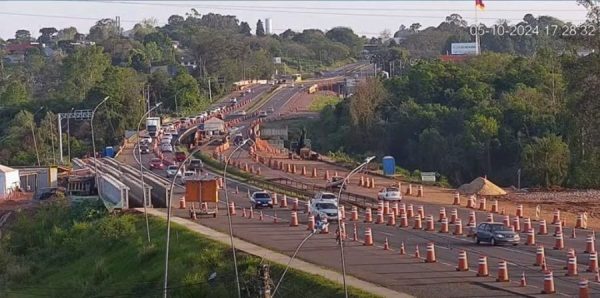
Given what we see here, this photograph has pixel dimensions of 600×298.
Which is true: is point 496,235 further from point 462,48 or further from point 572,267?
point 462,48

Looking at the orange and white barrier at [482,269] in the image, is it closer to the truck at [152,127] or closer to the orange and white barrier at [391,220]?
the orange and white barrier at [391,220]

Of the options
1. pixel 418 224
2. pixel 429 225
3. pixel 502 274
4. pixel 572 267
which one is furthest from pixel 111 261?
pixel 572 267

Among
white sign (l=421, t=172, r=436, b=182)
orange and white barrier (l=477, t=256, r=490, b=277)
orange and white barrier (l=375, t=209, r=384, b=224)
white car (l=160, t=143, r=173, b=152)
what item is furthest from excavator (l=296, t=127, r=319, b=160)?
orange and white barrier (l=477, t=256, r=490, b=277)

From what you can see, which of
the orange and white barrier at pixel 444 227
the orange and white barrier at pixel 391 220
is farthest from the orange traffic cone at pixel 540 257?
the orange and white barrier at pixel 391 220

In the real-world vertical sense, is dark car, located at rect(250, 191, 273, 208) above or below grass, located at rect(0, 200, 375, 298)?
above

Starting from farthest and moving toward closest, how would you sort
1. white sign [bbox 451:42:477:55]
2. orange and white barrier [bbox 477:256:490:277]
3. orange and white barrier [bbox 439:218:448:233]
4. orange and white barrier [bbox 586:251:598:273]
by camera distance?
white sign [bbox 451:42:477:55]
orange and white barrier [bbox 439:218:448:233]
orange and white barrier [bbox 477:256:490:277]
orange and white barrier [bbox 586:251:598:273]

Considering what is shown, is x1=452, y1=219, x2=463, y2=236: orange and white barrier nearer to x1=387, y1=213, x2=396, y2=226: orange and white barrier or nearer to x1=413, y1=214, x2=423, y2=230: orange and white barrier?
x1=413, y1=214, x2=423, y2=230: orange and white barrier

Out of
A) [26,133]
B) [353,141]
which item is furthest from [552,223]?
[26,133]
